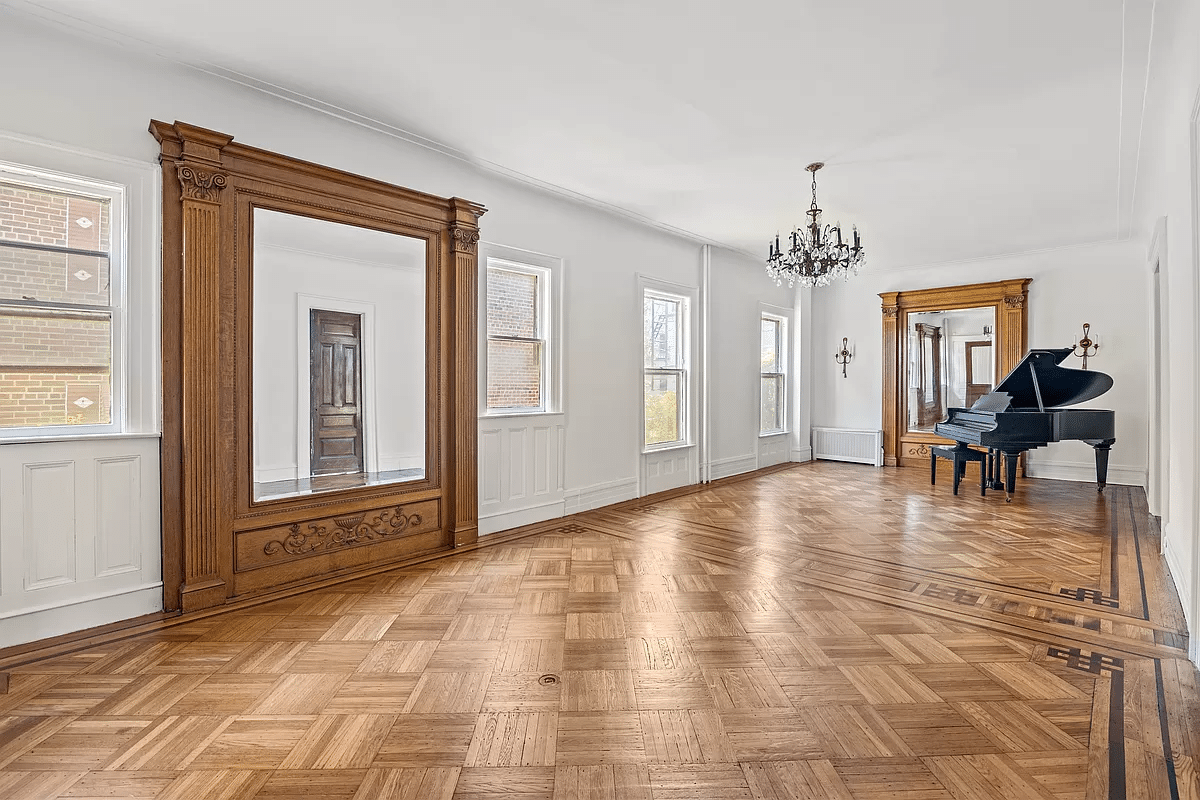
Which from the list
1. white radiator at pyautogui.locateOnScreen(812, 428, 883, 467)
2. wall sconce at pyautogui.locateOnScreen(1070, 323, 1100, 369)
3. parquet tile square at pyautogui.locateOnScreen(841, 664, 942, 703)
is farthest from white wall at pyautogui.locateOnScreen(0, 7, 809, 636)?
wall sconce at pyautogui.locateOnScreen(1070, 323, 1100, 369)

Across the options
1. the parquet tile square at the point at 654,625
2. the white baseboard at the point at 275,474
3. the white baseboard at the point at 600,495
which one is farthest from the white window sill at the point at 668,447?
the white baseboard at the point at 275,474

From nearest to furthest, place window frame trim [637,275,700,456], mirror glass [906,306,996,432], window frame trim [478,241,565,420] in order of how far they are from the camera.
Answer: window frame trim [478,241,565,420]
window frame trim [637,275,700,456]
mirror glass [906,306,996,432]

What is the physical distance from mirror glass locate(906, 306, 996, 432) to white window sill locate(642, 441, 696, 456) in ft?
12.6

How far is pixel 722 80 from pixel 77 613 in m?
4.26

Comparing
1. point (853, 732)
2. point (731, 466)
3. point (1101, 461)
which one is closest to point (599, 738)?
point (853, 732)

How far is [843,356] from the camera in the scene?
9430 millimetres

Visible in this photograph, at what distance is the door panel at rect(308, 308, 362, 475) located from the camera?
3.94m

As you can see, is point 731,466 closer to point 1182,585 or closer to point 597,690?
point 1182,585

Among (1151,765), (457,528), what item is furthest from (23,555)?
(1151,765)

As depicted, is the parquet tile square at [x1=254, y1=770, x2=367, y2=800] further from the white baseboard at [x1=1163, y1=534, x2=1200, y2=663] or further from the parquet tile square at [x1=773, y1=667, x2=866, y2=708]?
the white baseboard at [x1=1163, y1=534, x2=1200, y2=663]

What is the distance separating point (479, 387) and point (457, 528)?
108 cm

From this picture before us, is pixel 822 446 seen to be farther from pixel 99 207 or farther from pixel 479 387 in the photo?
pixel 99 207

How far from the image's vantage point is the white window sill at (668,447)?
21.3 feet

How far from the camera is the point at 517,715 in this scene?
7.38 ft
